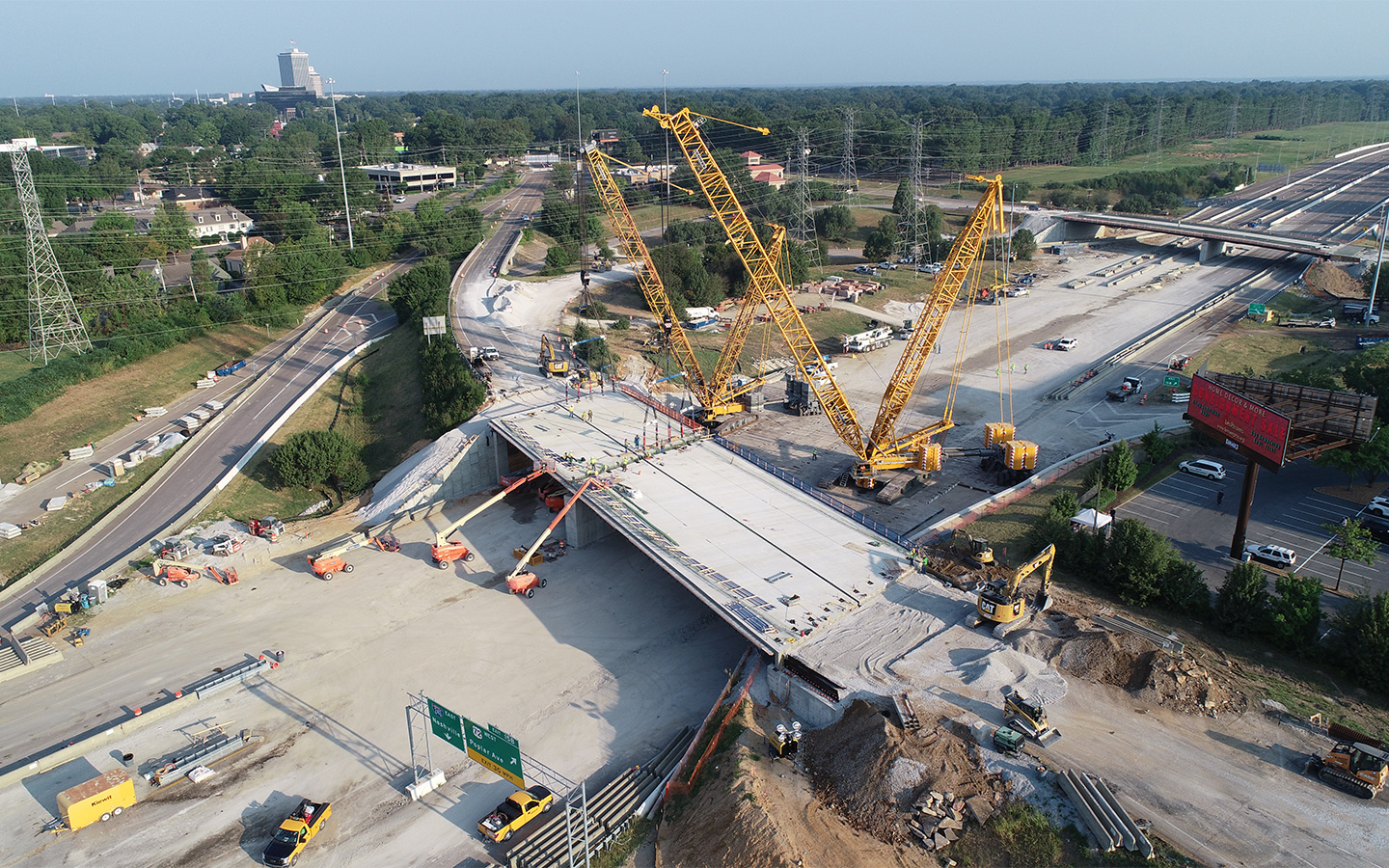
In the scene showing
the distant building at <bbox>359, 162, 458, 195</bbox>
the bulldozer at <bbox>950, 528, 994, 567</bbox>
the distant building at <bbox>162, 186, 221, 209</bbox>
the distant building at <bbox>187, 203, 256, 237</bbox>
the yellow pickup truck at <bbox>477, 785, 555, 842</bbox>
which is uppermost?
the distant building at <bbox>359, 162, 458, 195</bbox>

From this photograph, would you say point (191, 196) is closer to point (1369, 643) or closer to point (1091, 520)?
point (1091, 520)

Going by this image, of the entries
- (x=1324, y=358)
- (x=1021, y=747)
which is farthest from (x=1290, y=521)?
(x=1324, y=358)

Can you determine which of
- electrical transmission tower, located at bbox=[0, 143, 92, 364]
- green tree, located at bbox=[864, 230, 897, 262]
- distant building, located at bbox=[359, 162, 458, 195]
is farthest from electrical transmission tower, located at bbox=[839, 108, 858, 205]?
electrical transmission tower, located at bbox=[0, 143, 92, 364]

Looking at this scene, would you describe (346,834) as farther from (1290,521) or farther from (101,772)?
(1290,521)

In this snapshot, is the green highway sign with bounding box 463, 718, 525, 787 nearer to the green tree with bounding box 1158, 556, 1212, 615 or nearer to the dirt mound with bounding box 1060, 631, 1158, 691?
the dirt mound with bounding box 1060, 631, 1158, 691

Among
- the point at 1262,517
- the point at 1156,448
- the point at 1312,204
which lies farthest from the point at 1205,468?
the point at 1312,204

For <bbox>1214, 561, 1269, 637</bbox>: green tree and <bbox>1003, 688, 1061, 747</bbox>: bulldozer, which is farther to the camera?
<bbox>1214, 561, 1269, 637</bbox>: green tree
